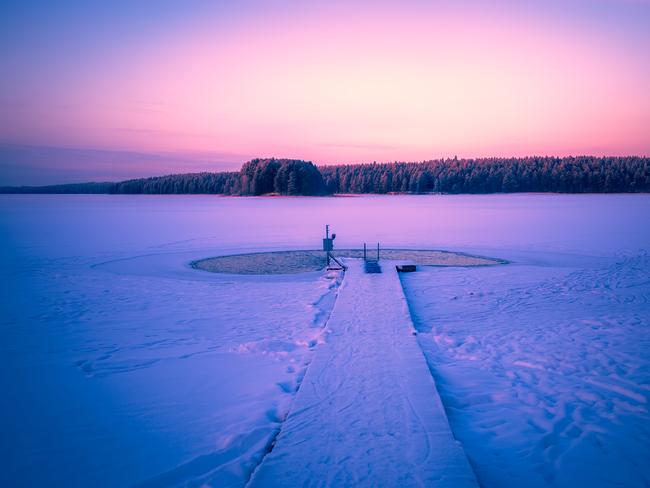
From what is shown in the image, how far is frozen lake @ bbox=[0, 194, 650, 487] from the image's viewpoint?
3.36m

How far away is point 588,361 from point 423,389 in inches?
94.1

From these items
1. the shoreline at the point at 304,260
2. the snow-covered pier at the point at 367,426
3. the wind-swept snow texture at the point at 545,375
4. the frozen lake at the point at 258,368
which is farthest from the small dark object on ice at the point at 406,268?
the snow-covered pier at the point at 367,426

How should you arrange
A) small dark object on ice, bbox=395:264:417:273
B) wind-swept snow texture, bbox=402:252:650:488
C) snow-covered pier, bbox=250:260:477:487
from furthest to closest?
small dark object on ice, bbox=395:264:417:273 < wind-swept snow texture, bbox=402:252:650:488 < snow-covered pier, bbox=250:260:477:487

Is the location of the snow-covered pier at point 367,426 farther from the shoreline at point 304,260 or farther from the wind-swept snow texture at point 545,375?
the shoreline at point 304,260

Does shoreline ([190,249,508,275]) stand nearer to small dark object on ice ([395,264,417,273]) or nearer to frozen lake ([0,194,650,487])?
small dark object on ice ([395,264,417,273])

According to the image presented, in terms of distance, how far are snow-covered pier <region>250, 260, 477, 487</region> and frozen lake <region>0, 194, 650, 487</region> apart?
33 cm

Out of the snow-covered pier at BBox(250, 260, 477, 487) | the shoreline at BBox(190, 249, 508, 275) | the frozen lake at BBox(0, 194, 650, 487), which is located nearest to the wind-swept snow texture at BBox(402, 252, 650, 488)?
the frozen lake at BBox(0, 194, 650, 487)

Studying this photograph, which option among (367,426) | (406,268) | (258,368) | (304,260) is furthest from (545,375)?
(304,260)

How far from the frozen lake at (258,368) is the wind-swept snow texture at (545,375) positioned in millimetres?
20

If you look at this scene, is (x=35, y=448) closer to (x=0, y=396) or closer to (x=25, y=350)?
(x=0, y=396)

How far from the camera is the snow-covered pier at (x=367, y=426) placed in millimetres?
2840

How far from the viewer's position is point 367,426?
11.0 feet

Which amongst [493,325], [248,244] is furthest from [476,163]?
[493,325]

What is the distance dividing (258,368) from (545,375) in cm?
313
